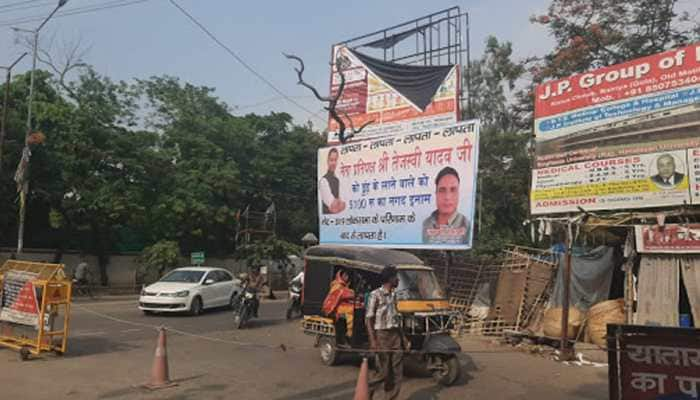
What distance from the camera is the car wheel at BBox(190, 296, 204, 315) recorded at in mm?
17938

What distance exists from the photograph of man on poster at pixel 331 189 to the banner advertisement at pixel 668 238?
932 cm

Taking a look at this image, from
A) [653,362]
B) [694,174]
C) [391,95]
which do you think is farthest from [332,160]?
[653,362]

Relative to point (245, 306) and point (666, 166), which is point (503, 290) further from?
point (245, 306)

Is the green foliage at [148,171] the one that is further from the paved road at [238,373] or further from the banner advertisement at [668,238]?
the banner advertisement at [668,238]

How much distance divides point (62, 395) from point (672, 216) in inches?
430

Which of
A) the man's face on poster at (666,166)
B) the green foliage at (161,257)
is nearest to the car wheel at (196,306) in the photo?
the green foliage at (161,257)

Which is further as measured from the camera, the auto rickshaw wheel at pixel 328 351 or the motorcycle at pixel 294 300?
the motorcycle at pixel 294 300

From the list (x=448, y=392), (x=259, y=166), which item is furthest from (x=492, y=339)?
(x=259, y=166)

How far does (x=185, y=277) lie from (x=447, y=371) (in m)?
11.8

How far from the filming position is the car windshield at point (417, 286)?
392 inches

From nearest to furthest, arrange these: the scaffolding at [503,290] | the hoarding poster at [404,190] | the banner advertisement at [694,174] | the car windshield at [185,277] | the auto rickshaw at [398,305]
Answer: the auto rickshaw at [398,305] < the banner advertisement at [694,174] < the scaffolding at [503,290] < the hoarding poster at [404,190] < the car windshield at [185,277]

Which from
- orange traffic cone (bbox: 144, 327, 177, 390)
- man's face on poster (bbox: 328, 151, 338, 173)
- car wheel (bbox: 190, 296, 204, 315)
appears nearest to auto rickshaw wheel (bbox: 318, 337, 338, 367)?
orange traffic cone (bbox: 144, 327, 177, 390)

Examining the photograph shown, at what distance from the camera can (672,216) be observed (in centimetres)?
1179

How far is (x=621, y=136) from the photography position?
12.6 meters
